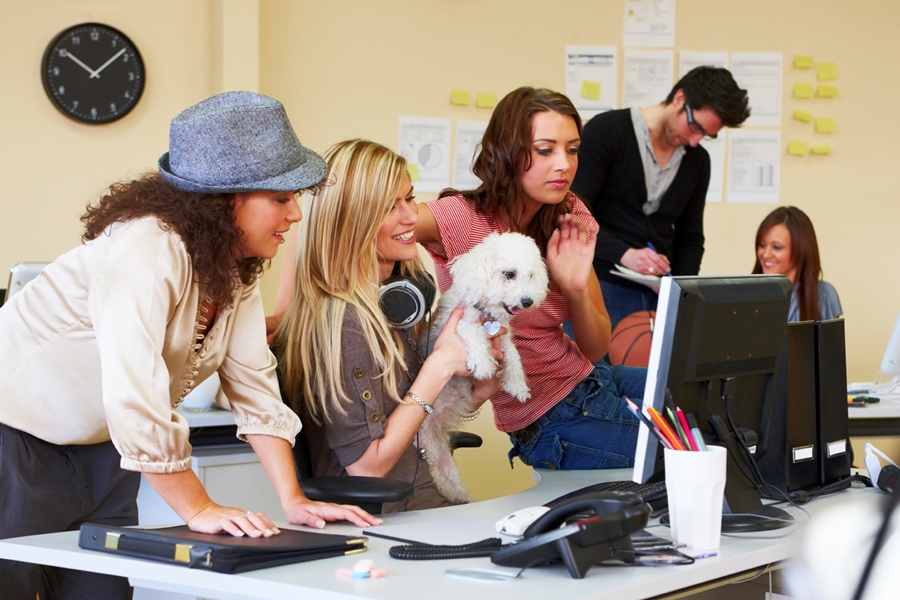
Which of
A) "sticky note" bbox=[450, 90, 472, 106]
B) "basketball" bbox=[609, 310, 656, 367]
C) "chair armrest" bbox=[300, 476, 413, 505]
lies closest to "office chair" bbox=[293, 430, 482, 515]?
"chair armrest" bbox=[300, 476, 413, 505]

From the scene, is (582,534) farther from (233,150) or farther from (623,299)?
(623,299)

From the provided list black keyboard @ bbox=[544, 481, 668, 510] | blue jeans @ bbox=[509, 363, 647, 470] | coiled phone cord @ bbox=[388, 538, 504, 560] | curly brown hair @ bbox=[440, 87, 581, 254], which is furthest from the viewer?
curly brown hair @ bbox=[440, 87, 581, 254]

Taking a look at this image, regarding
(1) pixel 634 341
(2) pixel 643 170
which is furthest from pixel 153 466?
(2) pixel 643 170

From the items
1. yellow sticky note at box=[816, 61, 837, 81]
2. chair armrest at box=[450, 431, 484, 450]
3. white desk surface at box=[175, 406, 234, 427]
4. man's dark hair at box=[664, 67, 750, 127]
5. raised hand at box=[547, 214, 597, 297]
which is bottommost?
white desk surface at box=[175, 406, 234, 427]

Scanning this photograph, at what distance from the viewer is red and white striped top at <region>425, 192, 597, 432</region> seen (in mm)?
2195

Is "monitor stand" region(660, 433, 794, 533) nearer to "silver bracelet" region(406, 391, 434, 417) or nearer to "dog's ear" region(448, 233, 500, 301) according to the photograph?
"silver bracelet" region(406, 391, 434, 417)

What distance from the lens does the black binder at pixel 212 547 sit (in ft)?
3.73

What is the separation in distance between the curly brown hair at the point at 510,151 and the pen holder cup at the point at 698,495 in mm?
1071

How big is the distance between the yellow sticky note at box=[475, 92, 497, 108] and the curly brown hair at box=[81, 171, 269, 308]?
2882mm

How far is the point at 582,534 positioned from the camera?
1.14 m

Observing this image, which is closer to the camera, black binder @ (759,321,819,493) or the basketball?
black binder @ (759,321,819,493)

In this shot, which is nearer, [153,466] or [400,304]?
[153,466]

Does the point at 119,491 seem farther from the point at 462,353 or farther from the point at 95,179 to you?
the point at 95,179

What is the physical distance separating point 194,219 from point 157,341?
0.20m
